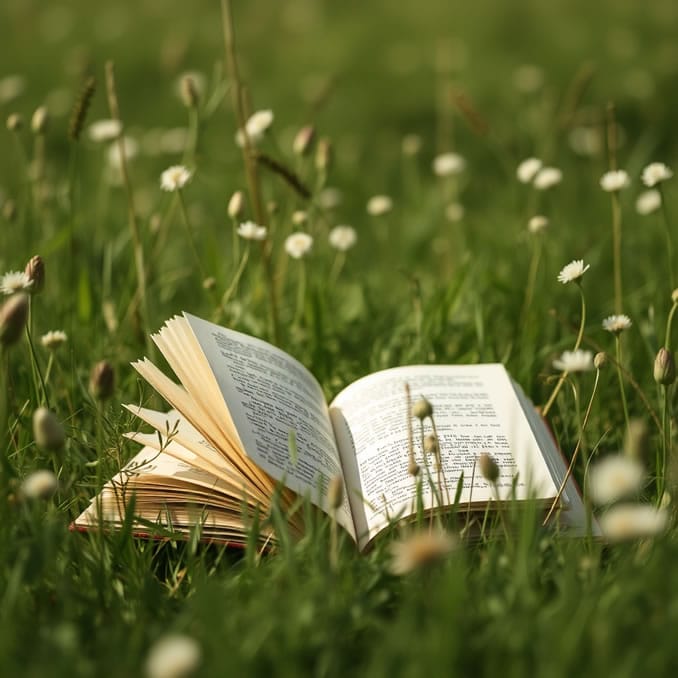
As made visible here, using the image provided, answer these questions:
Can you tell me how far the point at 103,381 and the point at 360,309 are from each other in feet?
A: 3.42

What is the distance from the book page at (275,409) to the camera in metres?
1.22

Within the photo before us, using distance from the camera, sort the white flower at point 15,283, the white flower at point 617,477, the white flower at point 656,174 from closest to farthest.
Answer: the white flower at point 617,477 < the white flower at point 15,283 < the white flower at point 656,174

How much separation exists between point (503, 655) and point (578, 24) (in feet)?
13.7

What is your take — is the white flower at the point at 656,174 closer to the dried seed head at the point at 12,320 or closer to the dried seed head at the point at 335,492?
the dried seed head at the point at 335,492

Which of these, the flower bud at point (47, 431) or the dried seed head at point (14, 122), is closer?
the flower bud at point (47, 431)

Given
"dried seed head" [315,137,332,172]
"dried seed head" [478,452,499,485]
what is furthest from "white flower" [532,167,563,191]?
"dried seed head" [478,452,499,485]

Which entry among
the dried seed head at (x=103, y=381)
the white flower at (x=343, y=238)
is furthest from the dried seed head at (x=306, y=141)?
the dried seed head at (x=103, y=381)

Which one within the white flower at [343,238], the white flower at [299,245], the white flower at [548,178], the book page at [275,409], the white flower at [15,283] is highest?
the white flower at [15,283]

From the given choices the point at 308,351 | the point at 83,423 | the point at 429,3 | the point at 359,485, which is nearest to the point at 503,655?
the point at 359,485

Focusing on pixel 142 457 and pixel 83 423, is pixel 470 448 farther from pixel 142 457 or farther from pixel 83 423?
pixel 83 423

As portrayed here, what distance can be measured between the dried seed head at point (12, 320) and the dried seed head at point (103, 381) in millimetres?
100

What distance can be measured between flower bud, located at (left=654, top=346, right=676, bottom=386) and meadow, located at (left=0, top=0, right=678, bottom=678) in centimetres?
1

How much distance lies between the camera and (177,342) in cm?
136

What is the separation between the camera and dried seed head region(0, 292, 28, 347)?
3.46 ft
